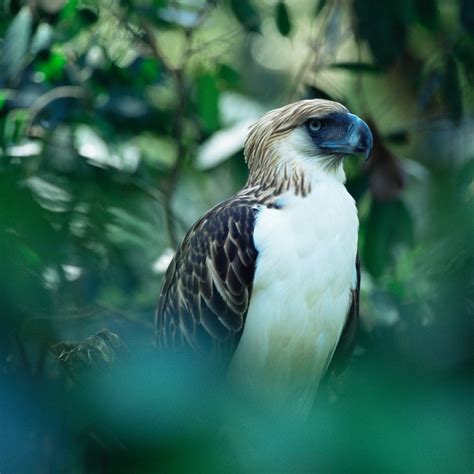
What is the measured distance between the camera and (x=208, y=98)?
521 cm


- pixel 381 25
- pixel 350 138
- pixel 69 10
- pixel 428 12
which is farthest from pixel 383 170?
pixel 69 10

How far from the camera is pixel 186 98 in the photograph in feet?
18.7

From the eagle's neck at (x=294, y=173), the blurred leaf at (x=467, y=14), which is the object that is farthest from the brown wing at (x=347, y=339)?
the blurred leaf at (x=467, y=14)

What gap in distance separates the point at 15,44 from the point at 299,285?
6.10ft

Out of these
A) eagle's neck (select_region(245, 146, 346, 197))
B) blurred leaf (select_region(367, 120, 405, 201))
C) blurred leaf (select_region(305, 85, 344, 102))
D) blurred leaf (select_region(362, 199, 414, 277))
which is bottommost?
blurred leaf (select_region(362, 199, 414, 277))

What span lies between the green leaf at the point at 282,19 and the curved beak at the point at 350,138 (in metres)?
1.65

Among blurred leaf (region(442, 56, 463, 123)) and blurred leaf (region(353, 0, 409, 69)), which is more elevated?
blurred leaf (region(353, 0, 409, 69))

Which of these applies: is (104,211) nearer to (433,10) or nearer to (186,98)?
(186,98)

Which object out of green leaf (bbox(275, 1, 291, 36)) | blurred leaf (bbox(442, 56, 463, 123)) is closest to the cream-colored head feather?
green leaf (bbox(275, 1, 291, 36))

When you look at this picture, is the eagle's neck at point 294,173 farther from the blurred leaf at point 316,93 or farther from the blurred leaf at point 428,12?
the blurred leaf at point 428,12

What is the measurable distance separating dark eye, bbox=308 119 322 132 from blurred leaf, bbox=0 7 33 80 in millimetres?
1491

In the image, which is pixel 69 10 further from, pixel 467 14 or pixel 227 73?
pixel 467 14

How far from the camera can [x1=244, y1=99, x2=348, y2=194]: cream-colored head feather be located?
3.70 m

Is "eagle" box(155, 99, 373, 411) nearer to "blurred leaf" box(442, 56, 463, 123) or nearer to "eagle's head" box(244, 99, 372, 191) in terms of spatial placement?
"eagle's head" box(244, 99, 372, 191)
